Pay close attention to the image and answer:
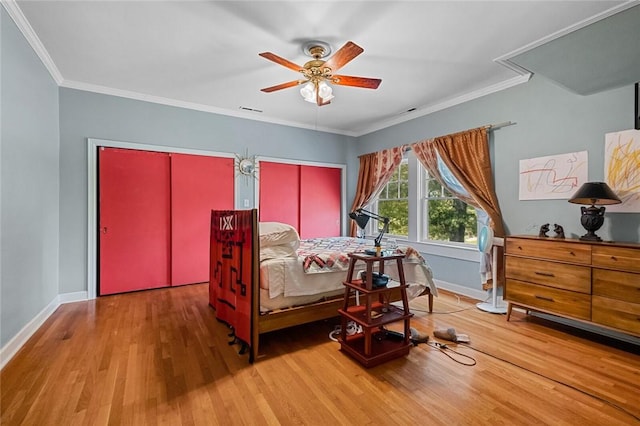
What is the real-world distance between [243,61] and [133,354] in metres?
2.89

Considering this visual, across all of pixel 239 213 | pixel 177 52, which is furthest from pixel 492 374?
pixel 177 52

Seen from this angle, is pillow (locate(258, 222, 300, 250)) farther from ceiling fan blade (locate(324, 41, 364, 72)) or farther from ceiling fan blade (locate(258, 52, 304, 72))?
ceiling fan blade (locate(324, 41, 364, 72))

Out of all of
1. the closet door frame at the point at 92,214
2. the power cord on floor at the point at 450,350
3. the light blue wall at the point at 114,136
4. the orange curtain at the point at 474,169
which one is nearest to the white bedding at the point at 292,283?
the power cord on floor at the point at 450,350

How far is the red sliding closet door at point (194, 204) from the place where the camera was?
13.1 feet

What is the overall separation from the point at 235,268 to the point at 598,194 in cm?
317

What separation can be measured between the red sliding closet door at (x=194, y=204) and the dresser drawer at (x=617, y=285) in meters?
4.39

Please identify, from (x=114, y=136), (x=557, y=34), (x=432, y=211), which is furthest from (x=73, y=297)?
(x=557, y=34)

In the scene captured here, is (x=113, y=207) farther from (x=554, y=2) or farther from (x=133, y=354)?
(x=554, y=2)

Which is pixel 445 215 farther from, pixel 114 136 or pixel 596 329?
pixel 114 136

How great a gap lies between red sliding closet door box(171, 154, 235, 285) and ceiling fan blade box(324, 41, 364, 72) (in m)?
2.60

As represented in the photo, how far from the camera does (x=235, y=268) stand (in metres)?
2.41

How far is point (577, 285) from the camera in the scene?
2.38m

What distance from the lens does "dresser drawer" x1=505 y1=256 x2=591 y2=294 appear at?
2350mm

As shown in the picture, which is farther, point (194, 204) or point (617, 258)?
point (194, 204)
